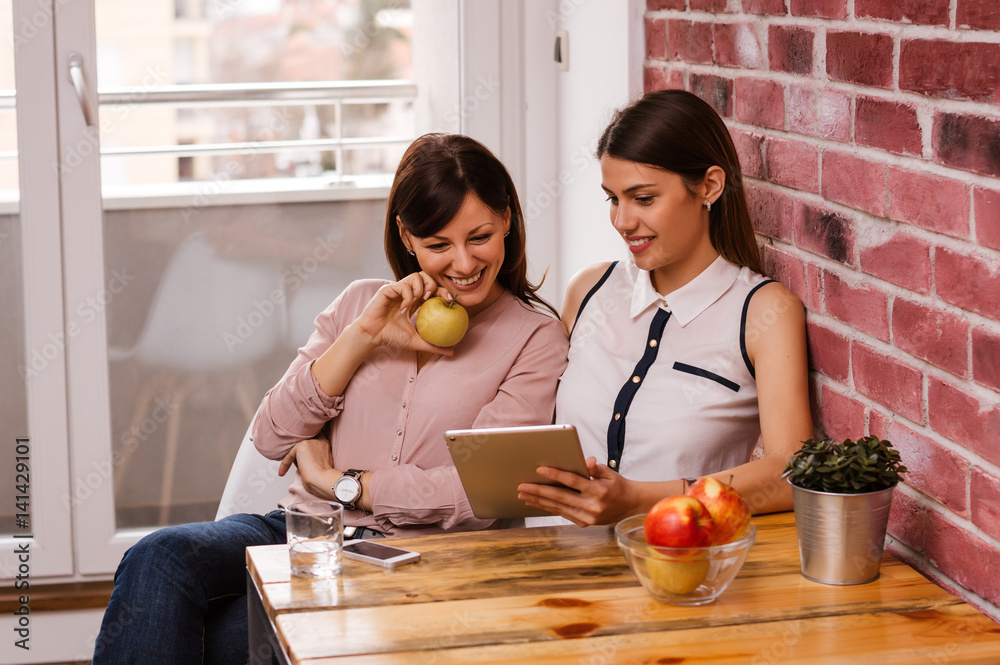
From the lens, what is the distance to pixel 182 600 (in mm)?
1629

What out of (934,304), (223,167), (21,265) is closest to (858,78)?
(934,304)

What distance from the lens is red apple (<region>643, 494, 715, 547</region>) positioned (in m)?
1.19

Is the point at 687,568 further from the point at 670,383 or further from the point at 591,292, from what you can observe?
the point at 591,292

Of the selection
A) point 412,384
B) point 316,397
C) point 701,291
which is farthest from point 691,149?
point 316,397

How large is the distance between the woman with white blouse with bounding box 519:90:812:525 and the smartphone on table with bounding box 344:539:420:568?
1.35 ft

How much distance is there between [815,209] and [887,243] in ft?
0.68

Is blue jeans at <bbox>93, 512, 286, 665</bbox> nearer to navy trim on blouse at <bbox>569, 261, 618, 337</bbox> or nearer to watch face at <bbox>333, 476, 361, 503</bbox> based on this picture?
watch face at <bbox>333, 476, 361, 503</bbox>

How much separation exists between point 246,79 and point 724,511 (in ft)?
6.32

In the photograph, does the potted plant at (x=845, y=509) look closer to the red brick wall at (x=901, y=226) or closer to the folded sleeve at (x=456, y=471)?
the red brick wall at (x=901, y=226)

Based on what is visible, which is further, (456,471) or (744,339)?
(456,471)

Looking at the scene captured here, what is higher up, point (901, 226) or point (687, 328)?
point (901, 226)

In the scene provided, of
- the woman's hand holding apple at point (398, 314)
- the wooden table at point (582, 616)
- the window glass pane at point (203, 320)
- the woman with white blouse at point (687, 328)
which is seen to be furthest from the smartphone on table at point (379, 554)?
the window glass pane at point (203, 320)

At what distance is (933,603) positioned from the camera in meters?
1.22

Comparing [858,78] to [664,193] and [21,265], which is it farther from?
[21,265]
